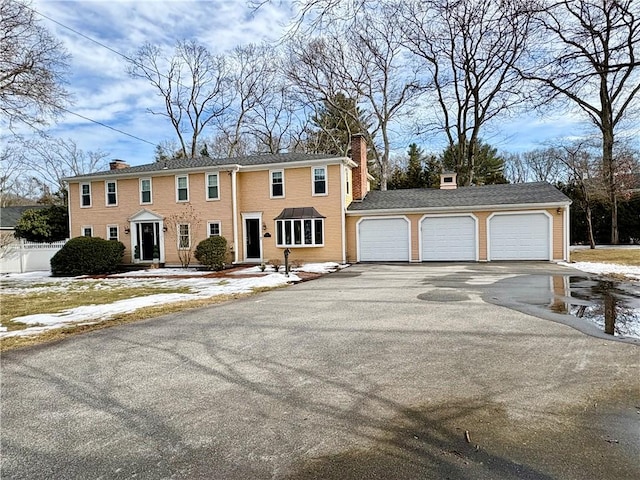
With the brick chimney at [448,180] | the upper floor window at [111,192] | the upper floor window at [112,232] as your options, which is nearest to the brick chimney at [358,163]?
the brick chimney at [448,180]

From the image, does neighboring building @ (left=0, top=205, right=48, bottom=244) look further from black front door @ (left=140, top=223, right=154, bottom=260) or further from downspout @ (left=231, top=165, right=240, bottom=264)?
downspout @ (left=231, top=165, right=240, bottom=264)

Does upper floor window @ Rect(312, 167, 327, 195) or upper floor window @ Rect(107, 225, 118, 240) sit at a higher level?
upper floor window @ Rect(312, 167, 327, 195)

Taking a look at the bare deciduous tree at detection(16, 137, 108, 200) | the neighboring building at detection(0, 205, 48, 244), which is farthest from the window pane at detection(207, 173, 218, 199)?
the bare deciduous tree at detection(16, 137, 108, 200)

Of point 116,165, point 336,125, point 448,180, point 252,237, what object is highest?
point 336,125

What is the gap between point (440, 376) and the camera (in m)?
4.14

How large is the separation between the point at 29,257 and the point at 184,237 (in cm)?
Result: 852

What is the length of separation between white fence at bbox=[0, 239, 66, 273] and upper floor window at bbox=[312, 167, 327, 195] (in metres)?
14.0

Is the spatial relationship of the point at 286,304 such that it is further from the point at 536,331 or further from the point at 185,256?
the point at 185,256

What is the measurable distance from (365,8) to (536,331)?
488 cm

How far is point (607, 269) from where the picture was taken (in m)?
14.1

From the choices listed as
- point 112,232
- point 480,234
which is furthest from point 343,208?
point 112,232

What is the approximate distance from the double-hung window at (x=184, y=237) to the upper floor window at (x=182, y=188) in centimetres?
132

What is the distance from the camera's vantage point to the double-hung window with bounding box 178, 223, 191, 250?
2067 centimetres

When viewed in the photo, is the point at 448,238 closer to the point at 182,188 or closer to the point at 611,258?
the point at 611,258
